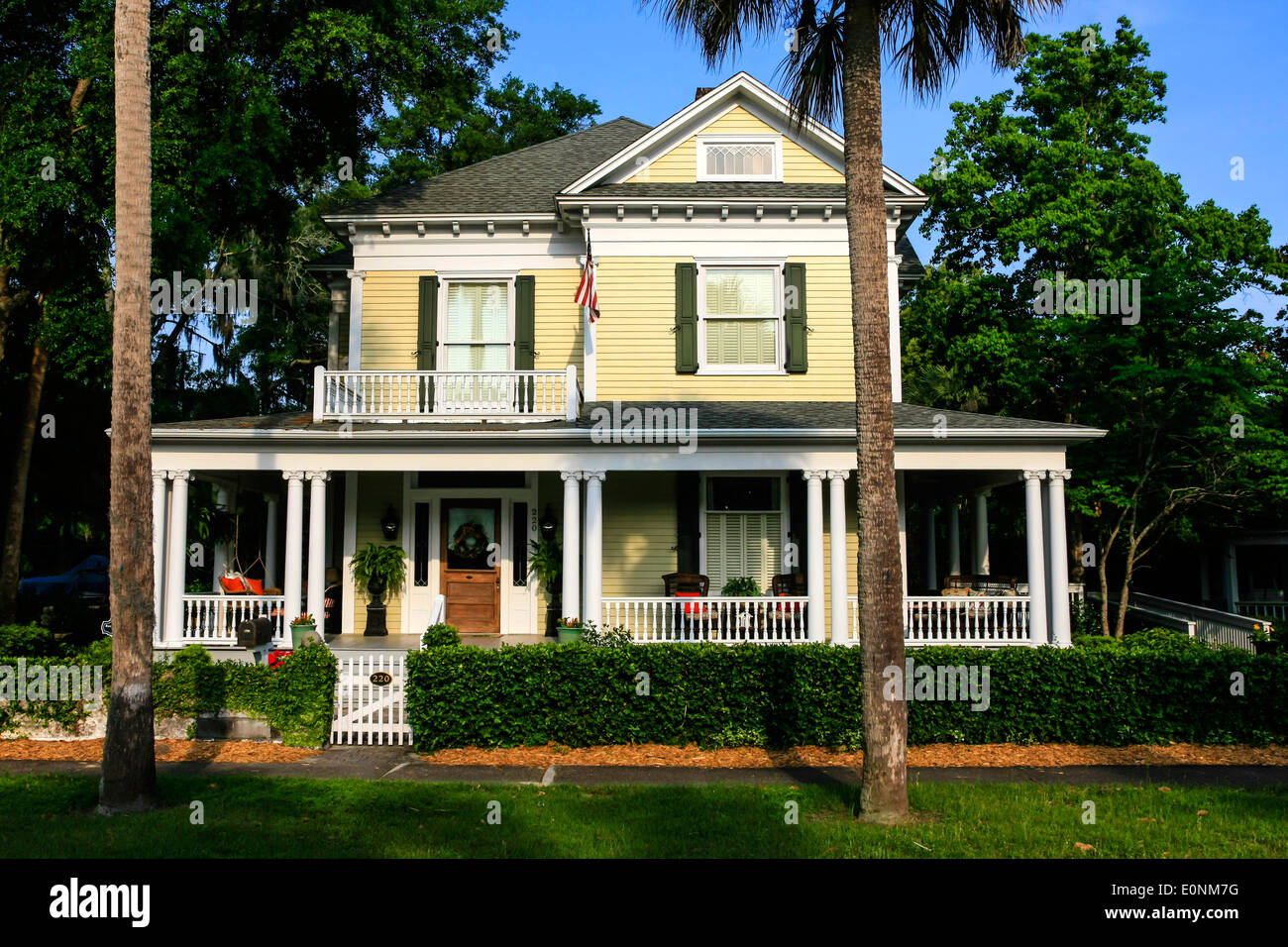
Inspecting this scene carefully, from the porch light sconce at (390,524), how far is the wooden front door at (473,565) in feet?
2.69

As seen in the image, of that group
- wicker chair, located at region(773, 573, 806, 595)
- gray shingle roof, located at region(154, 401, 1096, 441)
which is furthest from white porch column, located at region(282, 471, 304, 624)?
wicker chair, located at region(773, 573, 806, 595)

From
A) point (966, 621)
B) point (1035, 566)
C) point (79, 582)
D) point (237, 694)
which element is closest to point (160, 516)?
point (237, 694)

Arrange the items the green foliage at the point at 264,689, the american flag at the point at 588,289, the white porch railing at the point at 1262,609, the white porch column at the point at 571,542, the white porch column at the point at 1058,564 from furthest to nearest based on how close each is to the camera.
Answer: the white porch railing at the point at 1262,609 < the american flag at the point at 588,289 < the white porch column at the point at 571,542 < the white porch column at the point at 1058,564 < the green foliage at the point at 264,689

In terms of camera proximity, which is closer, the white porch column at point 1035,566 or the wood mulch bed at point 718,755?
the wood mulch bed at point 718,755

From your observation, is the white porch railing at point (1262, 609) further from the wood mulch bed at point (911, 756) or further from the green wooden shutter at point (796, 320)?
the green wooden shutter at point (796, 320)

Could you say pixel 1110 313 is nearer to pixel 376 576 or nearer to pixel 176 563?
pixel 376 576

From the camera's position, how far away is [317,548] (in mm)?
14070

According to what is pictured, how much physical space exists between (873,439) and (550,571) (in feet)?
28.8

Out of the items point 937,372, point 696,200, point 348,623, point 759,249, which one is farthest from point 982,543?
point 937,372

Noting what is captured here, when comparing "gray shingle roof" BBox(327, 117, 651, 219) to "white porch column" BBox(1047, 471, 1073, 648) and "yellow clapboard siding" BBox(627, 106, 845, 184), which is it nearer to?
"yellow clapboard siding" BBox(627, 106, 845, 184)

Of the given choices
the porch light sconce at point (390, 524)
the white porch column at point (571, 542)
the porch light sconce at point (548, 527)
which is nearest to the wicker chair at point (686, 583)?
the white porch column at point (571, 542)

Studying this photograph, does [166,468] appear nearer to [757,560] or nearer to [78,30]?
[78,30]

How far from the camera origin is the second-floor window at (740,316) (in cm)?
1655

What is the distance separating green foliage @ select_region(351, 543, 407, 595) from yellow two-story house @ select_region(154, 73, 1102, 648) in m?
0.26
